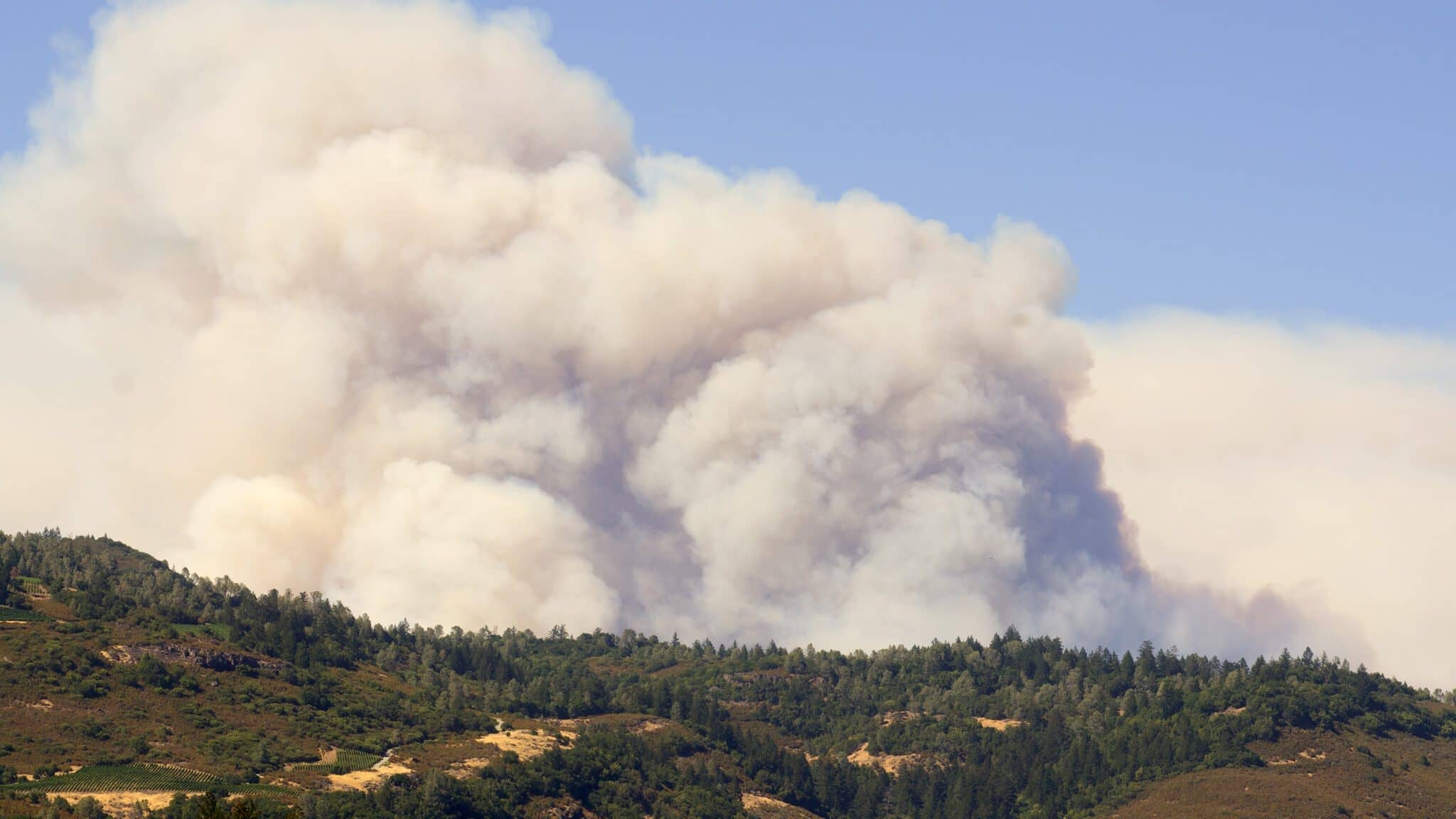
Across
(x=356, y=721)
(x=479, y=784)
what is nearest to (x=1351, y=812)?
(x=479, y=784)

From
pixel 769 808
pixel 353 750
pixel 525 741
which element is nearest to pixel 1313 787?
pixel 769 808

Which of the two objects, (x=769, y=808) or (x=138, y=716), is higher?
(x=138, y=716)

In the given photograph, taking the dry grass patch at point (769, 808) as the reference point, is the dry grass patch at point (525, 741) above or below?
above

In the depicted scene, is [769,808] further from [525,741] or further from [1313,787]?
[1313,787]

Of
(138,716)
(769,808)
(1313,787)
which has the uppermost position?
(1313,787)

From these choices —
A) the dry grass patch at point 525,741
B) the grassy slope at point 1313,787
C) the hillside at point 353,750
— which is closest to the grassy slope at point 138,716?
the hillside at point 353,750

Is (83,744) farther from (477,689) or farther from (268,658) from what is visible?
(477,689)

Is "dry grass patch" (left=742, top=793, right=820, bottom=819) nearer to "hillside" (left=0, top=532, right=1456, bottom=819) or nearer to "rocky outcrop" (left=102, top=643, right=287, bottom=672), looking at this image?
"hillside" (left=0, top=532, right=1456, bottom=819)

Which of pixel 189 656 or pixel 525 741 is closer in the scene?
pixel 189 656

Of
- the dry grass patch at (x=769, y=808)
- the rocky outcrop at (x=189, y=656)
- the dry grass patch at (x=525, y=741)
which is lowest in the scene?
the dry grass patch at (x=769, y=808)

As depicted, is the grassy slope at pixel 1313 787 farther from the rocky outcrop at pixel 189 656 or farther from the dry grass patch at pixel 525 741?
the rocky outcrop at pixel 189 656

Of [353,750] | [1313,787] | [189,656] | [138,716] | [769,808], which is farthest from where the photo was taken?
[769,808]

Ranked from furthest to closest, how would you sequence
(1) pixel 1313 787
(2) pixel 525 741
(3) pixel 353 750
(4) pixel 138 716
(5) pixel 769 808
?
(5) pixel 769 808 < (1) pixel 1313 787 < (2) pixel 525 741 < (3) pixel 353 750 < (4) pixel 138 716

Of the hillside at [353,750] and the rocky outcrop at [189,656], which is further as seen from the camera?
the rocky outcrop at [189,656]
